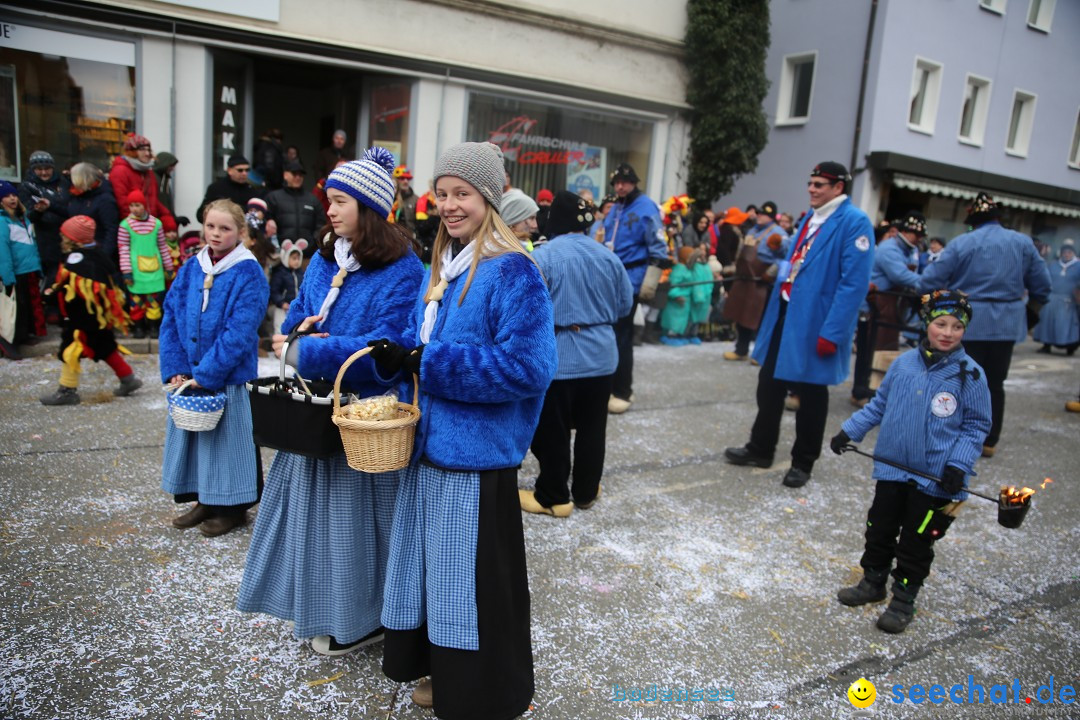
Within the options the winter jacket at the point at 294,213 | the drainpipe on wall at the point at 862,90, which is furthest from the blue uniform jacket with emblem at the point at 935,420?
the drainpipe on wall at the point at 862,90

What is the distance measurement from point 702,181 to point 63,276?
1111 centimetres

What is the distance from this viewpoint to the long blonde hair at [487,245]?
2439mm

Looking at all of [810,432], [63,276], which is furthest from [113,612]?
[810,432]

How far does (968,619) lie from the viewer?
3.73 metres

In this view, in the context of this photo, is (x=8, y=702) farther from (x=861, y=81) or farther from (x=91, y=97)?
(x=861, y=81)

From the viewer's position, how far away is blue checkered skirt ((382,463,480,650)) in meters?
2.43

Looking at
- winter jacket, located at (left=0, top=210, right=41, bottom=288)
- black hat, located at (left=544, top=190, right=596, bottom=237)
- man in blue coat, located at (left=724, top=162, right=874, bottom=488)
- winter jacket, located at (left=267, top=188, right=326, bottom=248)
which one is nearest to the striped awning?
man in blue coat, located at (left=724, top=162, right=874, bottom=488)

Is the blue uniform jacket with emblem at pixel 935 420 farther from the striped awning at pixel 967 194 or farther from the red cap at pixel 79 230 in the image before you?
the striped awning at pixel 967 194

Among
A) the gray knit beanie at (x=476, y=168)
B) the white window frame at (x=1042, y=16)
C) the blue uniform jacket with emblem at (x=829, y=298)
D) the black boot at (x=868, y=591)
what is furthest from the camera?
the white window frame at (x=1042, y=16)

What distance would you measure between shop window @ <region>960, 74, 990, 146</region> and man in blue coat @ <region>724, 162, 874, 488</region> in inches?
651

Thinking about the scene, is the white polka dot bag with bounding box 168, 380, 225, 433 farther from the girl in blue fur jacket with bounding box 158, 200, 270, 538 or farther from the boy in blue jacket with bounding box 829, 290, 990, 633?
the boy in blue jacket with bounding box 829, 290, 990, 633

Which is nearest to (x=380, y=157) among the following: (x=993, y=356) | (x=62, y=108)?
(x=993, y=356)

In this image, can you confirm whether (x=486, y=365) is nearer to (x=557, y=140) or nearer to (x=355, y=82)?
(x=355, y=82)

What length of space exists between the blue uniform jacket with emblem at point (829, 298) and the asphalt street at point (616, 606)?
35.9 inches
